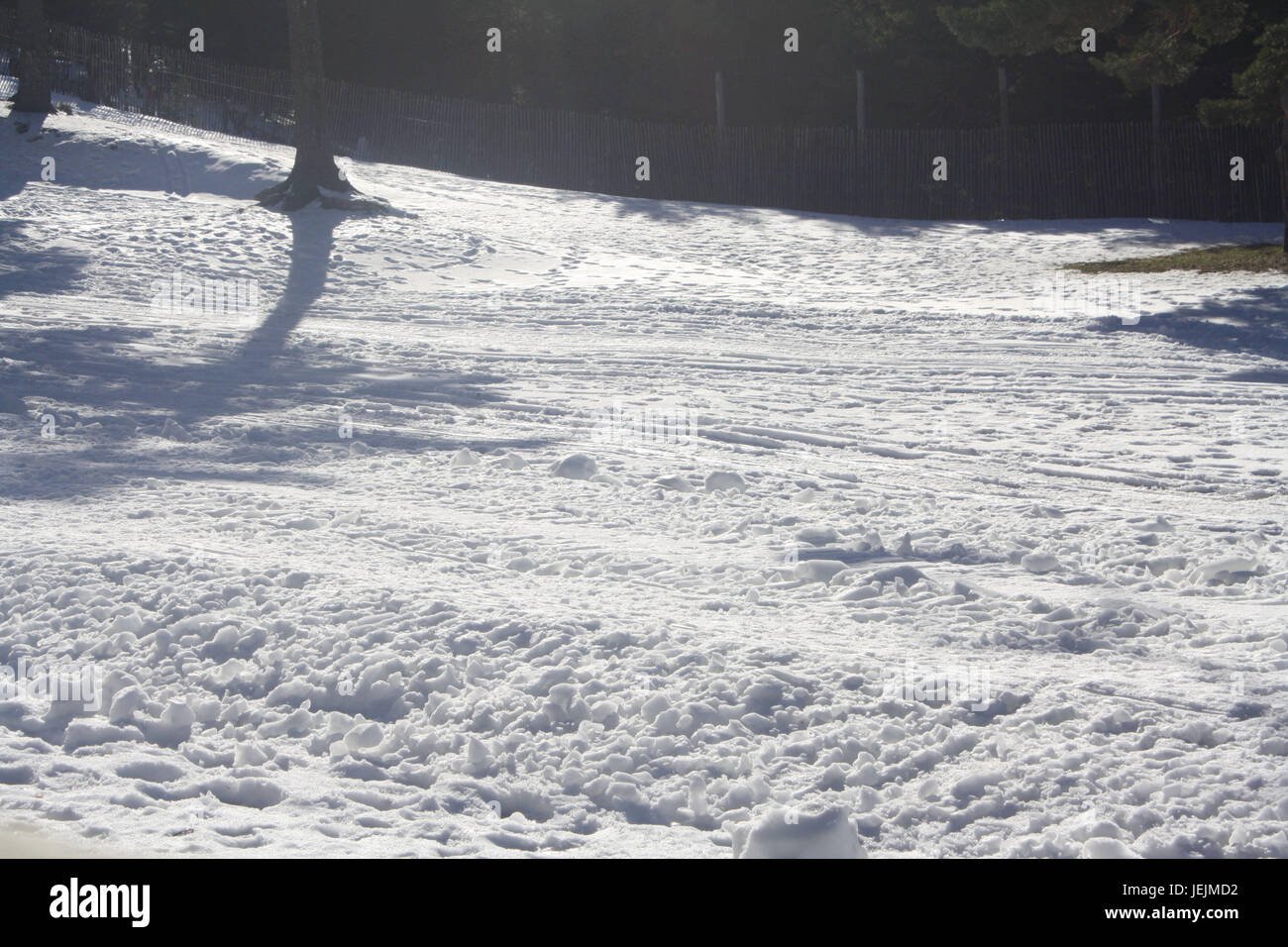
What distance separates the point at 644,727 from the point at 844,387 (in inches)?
215

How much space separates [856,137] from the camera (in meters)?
21.7

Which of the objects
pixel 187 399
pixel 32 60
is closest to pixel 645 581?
pixel 187 399

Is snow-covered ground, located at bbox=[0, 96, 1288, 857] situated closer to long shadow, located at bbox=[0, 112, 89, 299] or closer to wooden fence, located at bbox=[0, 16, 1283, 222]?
long shadow, located at bbox=[0, 112, 89, 299]

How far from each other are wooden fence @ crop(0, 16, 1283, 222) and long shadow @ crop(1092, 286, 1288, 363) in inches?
342

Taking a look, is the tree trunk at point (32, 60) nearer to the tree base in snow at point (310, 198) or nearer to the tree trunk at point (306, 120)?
the tree trunk at point (306, 120)

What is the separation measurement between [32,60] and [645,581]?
1859 centimetres

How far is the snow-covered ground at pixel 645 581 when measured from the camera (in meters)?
3.41

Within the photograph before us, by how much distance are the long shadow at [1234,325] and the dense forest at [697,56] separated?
8901 millimetres

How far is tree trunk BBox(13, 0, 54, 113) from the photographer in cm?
1877

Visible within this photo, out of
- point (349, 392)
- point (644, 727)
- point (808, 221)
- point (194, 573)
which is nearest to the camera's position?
point (644, 727)

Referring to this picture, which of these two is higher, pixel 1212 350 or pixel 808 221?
pixel 808 221

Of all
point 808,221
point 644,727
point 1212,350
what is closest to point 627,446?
point 644,727

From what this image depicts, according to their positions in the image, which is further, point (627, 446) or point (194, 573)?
point (627, 446)
